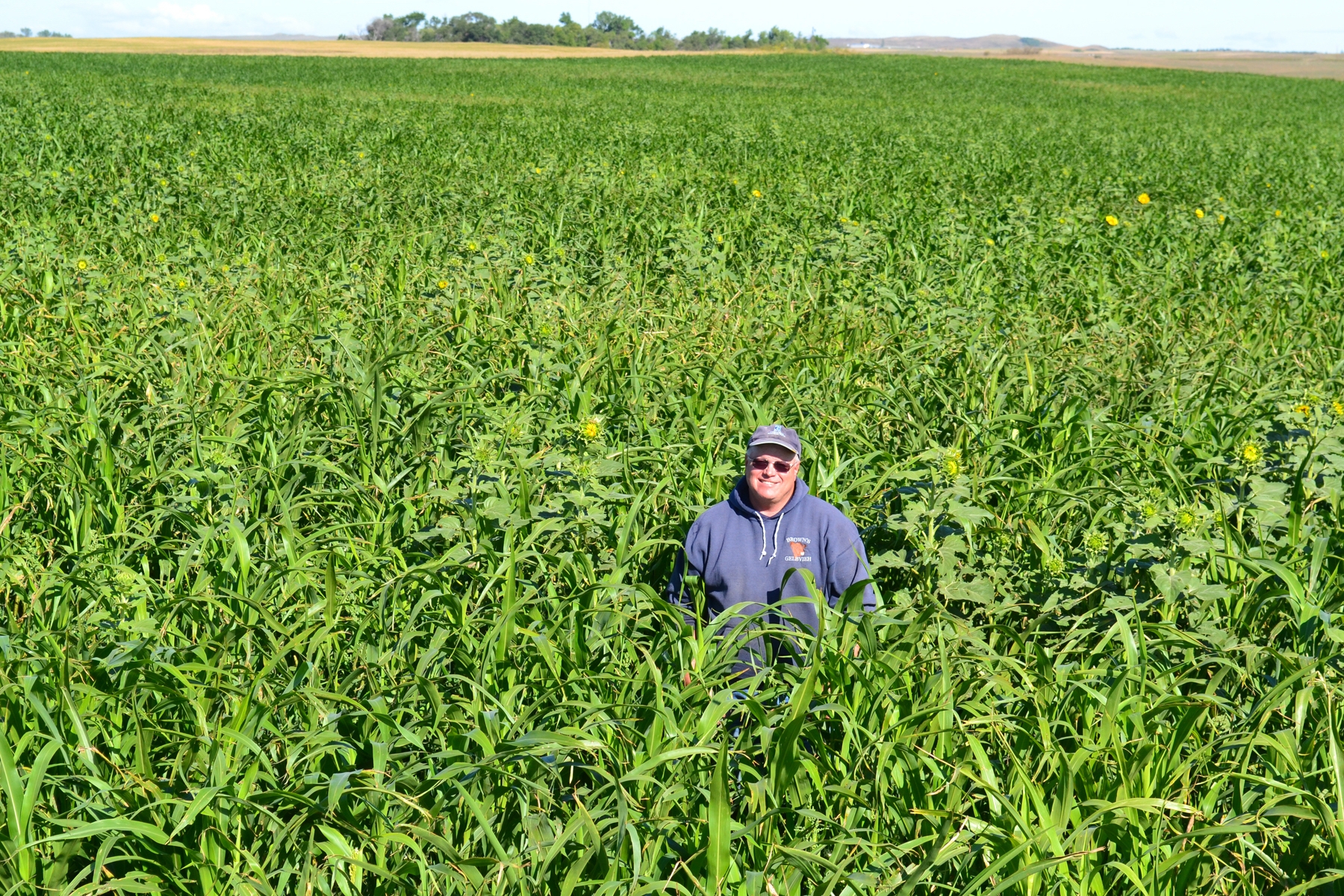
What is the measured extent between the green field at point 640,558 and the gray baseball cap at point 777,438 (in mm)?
402

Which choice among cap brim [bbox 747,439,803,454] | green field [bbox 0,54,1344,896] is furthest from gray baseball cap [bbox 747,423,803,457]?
green field [bbox 0,54,1344,896]

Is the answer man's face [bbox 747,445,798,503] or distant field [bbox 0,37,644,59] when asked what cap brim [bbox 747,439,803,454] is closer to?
man's face [bbox 747,445,798,503]

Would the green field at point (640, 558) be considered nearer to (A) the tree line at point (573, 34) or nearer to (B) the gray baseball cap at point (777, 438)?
(B) the gray baseball cap at point (777, 438)

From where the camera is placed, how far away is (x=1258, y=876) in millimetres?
2131

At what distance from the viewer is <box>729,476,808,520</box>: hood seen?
295cm

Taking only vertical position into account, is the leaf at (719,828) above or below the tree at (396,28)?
below

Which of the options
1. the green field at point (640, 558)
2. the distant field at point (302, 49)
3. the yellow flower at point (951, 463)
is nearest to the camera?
the green field at point (640, 558)

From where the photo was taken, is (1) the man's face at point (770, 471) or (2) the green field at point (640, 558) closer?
(2) the green field at point (640, 558)

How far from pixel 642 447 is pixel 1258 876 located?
1979 mm

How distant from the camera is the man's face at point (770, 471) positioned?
2.91 m

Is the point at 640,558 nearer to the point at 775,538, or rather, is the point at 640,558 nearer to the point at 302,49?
the point at 775,538

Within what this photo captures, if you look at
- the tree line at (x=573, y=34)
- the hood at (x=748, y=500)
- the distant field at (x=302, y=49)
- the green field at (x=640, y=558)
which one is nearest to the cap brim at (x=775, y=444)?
the hood at (x=748, y=500)

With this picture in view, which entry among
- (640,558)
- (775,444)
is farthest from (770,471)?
(640,558)

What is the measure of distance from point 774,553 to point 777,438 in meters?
0.33
